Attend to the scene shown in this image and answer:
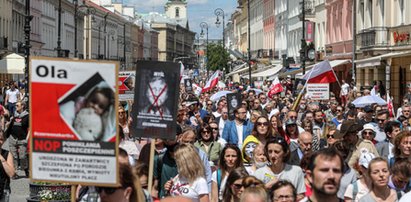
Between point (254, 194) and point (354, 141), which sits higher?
point (354, 141)

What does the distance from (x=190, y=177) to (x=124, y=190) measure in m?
3.29

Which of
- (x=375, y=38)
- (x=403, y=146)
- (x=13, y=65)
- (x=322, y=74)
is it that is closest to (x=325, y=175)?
(x=403, y=146)

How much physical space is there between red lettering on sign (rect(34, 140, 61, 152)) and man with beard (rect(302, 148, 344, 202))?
1.57 m

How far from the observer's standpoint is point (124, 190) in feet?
22.2

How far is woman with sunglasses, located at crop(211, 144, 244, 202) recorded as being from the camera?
10984mm

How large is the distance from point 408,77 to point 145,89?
30940 mm

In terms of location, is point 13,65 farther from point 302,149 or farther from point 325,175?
point 325,175

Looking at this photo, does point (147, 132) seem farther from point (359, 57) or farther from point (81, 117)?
point (359, 57)

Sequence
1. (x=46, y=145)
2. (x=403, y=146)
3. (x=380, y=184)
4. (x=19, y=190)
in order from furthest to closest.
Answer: (x=19, y=190), (x=403, y=146), (x=380, y=184), (x=46, y=145)

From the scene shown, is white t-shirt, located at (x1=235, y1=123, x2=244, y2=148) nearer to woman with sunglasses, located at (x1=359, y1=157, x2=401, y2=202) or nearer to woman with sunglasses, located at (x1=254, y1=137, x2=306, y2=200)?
woman with sunglasses, located at (x1=254, y1=137, x2=306, y2=200)

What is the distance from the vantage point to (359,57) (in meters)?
49.7

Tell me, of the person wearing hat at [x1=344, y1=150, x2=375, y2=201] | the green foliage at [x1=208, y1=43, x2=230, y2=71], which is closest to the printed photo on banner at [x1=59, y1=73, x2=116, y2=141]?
the person wearing hat at [x1=344, y1=150, x2=375, y2=201]

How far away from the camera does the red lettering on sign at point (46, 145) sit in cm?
683

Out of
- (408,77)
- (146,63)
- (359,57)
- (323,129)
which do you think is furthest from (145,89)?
(359,57)
